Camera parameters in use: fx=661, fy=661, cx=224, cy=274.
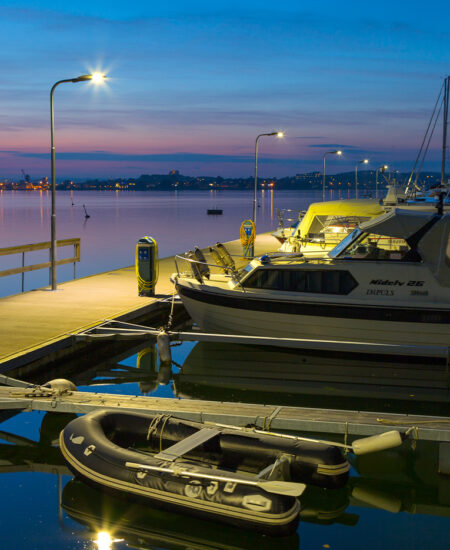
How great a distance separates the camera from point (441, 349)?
11.5 metres

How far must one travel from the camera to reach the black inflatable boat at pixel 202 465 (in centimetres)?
622

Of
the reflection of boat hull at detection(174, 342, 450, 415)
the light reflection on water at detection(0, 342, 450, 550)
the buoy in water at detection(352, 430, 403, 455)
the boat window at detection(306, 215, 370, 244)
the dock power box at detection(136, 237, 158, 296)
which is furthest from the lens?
the boat window at detection(306, 215, 370, 244)

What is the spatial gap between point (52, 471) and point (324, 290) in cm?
617

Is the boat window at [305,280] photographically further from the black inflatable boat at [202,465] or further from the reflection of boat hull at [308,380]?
the black inflatable boat at [202,465]

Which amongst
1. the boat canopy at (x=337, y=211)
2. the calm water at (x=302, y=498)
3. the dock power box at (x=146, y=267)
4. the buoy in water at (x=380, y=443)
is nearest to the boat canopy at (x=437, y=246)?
the calm water at (x=302, y=498)

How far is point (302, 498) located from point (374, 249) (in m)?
6.19

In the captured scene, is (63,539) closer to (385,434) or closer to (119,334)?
(385,434)

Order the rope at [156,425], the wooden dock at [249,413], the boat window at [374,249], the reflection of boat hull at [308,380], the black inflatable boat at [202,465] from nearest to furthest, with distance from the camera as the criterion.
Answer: the black inflatable boat at [202,465] < the rope at [156,425] < the wooden dock at [249,413] < the reflection of boat hull at [308,380] < the boat window at [374,249]

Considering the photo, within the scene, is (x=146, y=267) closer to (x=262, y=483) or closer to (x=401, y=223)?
(x=401, y=223)

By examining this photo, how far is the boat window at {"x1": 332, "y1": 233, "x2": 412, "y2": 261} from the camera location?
12.3 m

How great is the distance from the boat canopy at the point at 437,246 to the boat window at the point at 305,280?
4.58ft

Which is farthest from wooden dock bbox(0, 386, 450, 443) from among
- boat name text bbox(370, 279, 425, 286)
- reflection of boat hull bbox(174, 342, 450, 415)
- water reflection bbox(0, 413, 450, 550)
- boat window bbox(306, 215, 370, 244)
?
boat window bbox(306, 215, 370, 244)

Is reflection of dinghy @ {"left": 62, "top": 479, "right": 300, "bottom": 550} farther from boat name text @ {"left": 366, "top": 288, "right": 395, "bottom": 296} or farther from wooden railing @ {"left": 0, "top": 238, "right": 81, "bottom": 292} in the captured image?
wooden railing @ {"left": 0, "top": 238, "right": 81, "bottom": 292}

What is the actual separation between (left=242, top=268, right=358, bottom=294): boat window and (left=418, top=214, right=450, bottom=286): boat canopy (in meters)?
1.39
